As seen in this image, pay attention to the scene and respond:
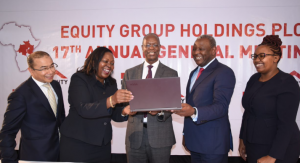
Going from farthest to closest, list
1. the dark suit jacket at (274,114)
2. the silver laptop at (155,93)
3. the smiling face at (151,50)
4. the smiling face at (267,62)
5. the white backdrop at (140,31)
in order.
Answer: the white backdrop at (140,31)
the smiling face at (151,50)
the smiling face at (267,62)
the dark suit jacket at (274,114)
the silver laptop at (155,93)

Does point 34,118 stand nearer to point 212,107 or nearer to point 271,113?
point 212,107

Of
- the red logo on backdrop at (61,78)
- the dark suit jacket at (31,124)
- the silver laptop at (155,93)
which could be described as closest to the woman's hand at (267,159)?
the silver laptop at (155,93)

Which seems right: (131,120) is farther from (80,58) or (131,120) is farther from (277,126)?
(80,58)

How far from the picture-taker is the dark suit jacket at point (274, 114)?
1.91m

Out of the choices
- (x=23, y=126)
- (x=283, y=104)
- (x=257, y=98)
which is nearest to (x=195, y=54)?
(x=257, y=98)

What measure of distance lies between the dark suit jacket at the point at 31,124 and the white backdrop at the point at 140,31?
237 centimetres

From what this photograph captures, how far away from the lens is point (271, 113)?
1996 mm

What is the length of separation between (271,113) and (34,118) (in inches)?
86.4

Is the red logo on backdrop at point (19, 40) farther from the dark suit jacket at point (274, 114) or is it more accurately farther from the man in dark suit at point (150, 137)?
the dark suit jacket at point (274, 114)

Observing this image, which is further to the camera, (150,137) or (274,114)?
(150,137)

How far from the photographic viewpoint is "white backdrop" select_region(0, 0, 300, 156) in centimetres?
409

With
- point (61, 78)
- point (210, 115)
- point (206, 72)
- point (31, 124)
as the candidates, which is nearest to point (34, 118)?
point (31, 124)

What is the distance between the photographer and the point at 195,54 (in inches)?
89.7

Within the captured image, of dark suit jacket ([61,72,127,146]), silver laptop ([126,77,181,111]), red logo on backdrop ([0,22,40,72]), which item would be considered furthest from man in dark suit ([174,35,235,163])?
red logo on backdrop ([0,22,40,72])
